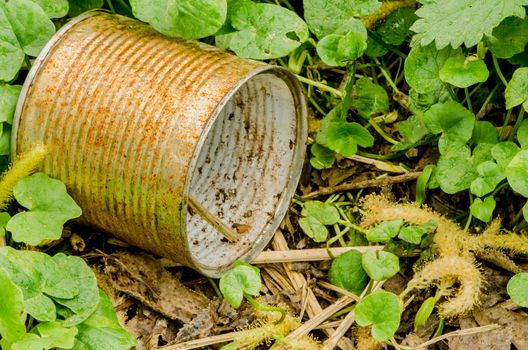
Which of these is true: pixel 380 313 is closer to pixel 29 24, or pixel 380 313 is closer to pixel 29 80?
pixel 29 80

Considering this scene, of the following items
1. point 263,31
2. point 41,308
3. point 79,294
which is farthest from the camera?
point 263,31

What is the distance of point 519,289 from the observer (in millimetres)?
2242

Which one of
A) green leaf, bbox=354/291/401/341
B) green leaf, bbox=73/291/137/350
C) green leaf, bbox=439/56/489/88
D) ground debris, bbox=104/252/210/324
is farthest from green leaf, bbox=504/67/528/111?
green leaf, bbox=73/291/137/350

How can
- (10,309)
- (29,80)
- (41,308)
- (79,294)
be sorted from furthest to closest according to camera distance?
(29,80) → (79,294) → (41,308) → (10,309)

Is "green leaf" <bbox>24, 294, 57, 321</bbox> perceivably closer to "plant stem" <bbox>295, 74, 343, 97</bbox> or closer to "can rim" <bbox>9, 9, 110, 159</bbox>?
"can rim" <bbox>9, 9, 110, 159</bbox>

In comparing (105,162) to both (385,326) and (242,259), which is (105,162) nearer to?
(242,259)

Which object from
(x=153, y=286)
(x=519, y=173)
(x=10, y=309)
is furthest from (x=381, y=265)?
(x=10, y=309)

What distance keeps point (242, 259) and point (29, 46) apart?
857mm

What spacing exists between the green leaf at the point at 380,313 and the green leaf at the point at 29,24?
112cm

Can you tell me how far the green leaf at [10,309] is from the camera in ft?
6.22

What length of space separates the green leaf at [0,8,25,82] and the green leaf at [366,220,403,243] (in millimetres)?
1088

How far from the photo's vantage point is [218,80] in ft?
7.34

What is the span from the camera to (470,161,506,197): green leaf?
235cm

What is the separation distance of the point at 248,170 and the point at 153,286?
1.67ft
